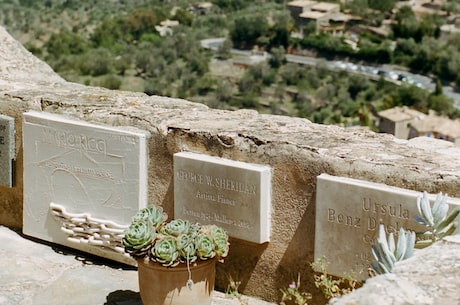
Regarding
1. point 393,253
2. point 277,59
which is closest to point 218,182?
point 393,253

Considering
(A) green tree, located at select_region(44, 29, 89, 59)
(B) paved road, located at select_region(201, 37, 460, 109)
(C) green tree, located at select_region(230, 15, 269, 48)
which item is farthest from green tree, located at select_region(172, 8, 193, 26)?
(A) green tree, located at select_region(44, 29, 89, 59)

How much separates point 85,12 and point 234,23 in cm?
1203

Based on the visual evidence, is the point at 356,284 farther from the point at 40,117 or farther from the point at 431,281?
the point at 40,117

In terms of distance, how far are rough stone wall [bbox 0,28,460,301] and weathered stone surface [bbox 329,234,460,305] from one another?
1254mm

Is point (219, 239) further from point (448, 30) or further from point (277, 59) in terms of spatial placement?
point (448, 30)

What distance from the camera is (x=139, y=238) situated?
14.0 feet

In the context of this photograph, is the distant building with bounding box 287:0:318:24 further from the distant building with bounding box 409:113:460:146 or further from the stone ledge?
the stone ledge

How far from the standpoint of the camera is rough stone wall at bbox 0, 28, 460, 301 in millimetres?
4293

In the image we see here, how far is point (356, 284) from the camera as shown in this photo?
170 inches

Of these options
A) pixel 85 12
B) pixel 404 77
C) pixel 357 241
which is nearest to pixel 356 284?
pixel 357 241

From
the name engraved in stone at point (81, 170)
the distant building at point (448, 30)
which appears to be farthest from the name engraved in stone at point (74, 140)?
the distant building at point (448, 30)

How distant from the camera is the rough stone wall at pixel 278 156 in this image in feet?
14.1

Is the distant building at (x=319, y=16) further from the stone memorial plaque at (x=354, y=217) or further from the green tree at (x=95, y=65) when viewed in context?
the stone memorial plaque at (x=354, y=217)

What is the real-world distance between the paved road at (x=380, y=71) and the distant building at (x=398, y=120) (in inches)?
274
